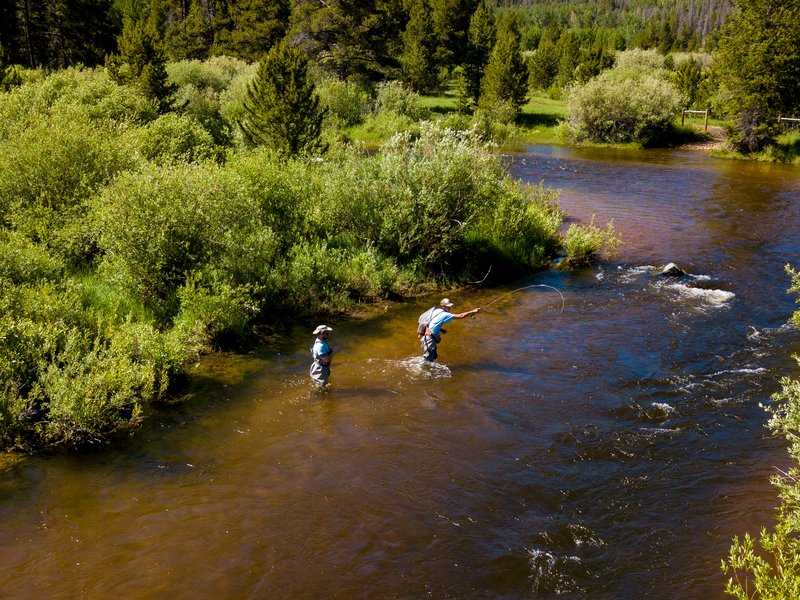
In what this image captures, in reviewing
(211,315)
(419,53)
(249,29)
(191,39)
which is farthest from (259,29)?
(211,315)

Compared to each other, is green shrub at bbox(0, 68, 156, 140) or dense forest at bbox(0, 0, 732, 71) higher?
dense forest at bbox(0, 0, 732, 71)

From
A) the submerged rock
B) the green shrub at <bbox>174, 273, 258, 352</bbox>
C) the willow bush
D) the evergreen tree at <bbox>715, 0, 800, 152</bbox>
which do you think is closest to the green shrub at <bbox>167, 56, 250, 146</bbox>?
the green shrub at <bbox>174, 273, 258, 352</bbox>

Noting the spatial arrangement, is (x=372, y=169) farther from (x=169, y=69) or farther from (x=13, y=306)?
(x=169, y=69)

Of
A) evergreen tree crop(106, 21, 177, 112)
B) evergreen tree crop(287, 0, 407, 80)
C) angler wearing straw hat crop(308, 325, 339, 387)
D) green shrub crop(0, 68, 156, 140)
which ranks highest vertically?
evergreen tree crop(287, 0, 407, 80)

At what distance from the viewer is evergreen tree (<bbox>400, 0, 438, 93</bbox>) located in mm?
69500

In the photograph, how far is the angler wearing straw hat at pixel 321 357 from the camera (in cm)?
1346

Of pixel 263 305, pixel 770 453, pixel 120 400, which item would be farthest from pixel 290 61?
pixel 770 453

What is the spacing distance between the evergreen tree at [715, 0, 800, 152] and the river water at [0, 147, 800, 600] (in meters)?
35.7

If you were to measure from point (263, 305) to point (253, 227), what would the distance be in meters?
2.26

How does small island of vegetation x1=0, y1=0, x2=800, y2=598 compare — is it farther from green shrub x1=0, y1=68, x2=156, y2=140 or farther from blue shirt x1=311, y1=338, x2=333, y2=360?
blue shirt x1=311, y1=338, x2=333, y2=360

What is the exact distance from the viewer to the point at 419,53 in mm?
69500

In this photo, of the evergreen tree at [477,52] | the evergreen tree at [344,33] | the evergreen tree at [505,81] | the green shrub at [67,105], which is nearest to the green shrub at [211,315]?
the green shrub at [67,105]

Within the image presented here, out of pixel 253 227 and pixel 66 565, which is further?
pixel 253 227

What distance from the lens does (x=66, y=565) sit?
8.59 m
